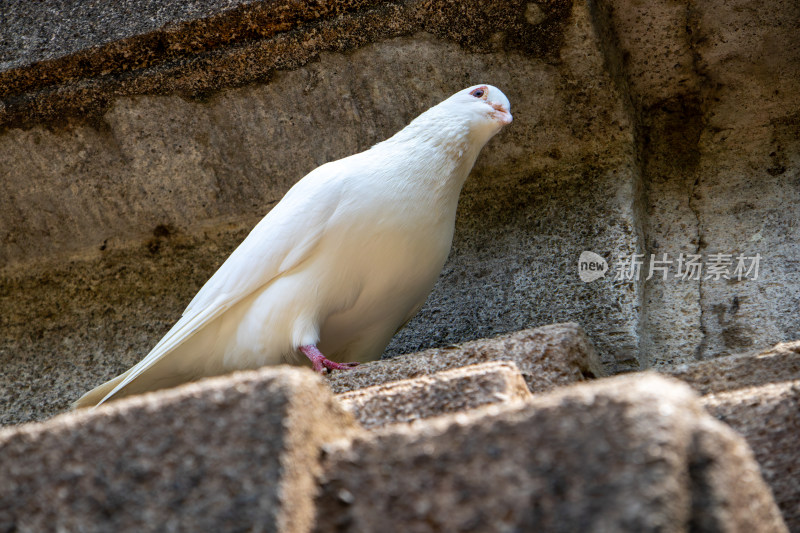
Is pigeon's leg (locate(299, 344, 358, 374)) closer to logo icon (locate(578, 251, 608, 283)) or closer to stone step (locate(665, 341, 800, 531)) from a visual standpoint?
logo icon (locate(578, 251, 608, 283))

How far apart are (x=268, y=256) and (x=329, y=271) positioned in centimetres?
23

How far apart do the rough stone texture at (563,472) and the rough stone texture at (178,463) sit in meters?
0.10

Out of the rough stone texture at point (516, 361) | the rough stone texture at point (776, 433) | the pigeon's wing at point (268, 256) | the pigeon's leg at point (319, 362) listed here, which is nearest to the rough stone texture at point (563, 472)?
the rough stone texture at point (776, 433)

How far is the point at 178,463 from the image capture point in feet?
4.90

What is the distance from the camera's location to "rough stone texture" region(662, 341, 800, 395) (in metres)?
2.40

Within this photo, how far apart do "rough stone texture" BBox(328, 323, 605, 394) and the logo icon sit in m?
0.79

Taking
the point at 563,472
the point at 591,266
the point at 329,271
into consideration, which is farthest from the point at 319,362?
the point at 563,472

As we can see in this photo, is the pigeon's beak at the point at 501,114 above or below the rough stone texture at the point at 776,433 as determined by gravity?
above

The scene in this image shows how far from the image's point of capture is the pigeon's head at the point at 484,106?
11.3ft

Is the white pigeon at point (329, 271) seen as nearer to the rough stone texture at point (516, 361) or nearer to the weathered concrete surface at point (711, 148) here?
the rough stone texture at point (516, 361)

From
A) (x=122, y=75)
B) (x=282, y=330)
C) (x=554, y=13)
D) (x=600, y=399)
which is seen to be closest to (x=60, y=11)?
(x=122, y=75)

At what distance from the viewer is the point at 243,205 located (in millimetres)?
4039

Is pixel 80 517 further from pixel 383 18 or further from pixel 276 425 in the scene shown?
→ pixel 383 18

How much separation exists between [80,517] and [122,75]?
2577mm
